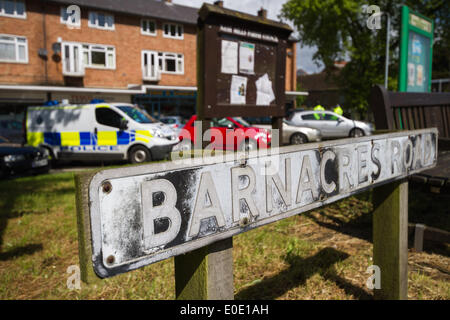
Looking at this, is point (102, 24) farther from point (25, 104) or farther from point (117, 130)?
point (117, 130)

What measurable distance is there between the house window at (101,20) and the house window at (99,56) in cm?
125

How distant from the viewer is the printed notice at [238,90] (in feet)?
13.0

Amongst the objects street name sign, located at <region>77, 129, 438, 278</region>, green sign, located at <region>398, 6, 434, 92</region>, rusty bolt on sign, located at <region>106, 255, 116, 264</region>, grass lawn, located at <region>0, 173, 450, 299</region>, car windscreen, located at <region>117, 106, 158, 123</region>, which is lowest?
grass lawn, located at <region>0, 173, 450, 299</region>

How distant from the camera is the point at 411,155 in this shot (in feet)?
6.82

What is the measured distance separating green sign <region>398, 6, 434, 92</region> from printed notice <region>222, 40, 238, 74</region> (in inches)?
146

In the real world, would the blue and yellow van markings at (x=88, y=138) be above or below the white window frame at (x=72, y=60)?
below

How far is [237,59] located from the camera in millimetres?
3992

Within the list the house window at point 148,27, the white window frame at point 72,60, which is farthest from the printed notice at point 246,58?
the house window at point 148,27

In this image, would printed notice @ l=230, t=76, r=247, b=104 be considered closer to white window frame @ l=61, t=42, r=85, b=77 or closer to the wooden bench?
the wooden bench

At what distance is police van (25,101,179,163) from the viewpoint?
439 inches

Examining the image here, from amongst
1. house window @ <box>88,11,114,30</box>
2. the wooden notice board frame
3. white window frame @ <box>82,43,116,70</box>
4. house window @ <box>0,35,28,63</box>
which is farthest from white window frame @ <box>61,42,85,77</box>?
the wooden notice board frame

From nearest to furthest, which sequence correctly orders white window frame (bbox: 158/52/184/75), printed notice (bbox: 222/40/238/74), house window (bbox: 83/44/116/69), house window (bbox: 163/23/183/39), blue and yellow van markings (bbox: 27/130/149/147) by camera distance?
printed notice (bbox: 222/40/238/74)
blue and yellow van markings (bbox: 27/130/149/147)
house window (bbox: 83/44/116/69)
white window frame (bbox: 158/52/184/75)
house window (bbox: 163/23/183/39)

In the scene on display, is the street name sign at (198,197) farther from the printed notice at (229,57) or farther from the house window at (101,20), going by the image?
the house window at (101,20)

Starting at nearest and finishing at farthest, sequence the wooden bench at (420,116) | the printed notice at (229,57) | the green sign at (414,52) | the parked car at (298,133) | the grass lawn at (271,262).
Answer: the grass lawn at (271,262) < the wooden bench at (420,116) < the printed notice at (229,57) < the green sign at (414,52) < the parked car at (298,133)
